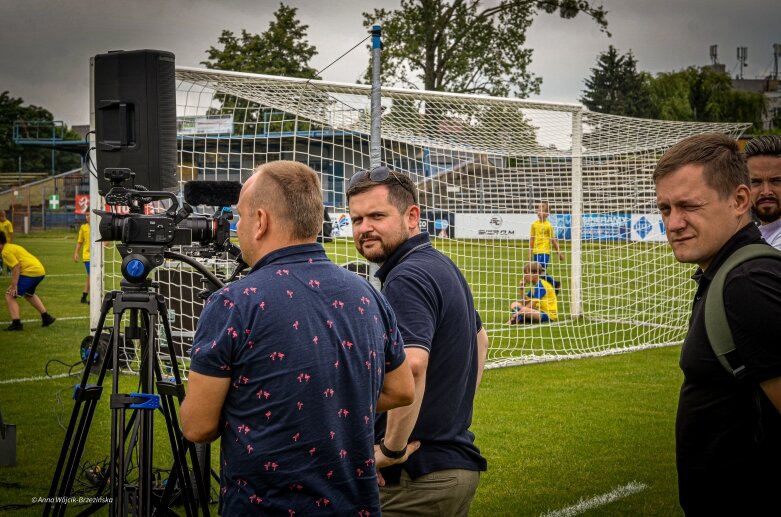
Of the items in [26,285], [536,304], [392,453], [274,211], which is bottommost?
[536,304]

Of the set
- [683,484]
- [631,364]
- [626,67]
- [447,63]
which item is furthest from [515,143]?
[626,67]

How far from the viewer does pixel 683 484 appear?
2449 millimetres

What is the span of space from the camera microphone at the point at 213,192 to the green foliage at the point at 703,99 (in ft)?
201

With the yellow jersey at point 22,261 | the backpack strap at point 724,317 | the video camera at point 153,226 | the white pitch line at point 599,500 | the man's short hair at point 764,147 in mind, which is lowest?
the white pitch line at point 599,500

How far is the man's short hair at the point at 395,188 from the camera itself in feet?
10.7

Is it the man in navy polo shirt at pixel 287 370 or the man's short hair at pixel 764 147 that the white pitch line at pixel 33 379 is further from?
the man's short hair at pixel 764 147

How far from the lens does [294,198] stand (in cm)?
242

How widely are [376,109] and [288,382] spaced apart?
3.00m

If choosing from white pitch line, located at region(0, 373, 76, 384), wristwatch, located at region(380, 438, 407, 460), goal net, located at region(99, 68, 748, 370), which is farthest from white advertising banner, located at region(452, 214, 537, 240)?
wristwatch, located at region(380, 438, 407, 460)

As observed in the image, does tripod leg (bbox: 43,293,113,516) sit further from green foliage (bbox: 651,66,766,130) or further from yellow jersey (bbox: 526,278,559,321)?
green foliage (bbox: 651,66,766,130)

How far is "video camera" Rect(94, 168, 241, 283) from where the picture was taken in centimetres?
376

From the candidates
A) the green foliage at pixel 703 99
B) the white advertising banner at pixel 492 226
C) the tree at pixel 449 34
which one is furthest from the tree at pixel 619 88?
the white advertising banner at pixel 492 226

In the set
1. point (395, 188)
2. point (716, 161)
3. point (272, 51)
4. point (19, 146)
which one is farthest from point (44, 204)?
point (716, 161)

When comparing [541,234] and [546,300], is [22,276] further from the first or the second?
[541,234]
